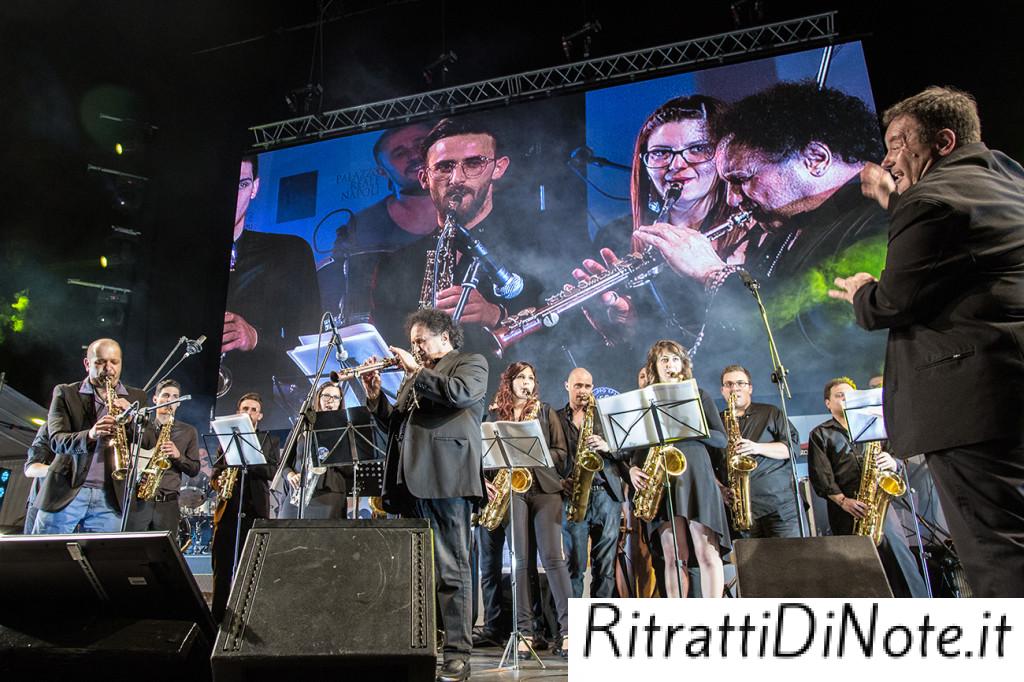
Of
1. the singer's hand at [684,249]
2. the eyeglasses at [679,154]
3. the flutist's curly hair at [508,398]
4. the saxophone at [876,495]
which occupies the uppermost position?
the eyeglasses at [679,154]

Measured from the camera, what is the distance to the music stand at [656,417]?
4332mm

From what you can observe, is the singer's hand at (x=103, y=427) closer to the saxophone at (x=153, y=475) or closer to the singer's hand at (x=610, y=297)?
the saxophone at (x=153, y=475)

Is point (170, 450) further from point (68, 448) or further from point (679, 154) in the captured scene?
point (679, 154)

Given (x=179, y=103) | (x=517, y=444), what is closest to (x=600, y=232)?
(x=517, y=444)

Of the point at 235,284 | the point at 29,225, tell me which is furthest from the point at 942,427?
the point at 29,225

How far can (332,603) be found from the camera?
226cm

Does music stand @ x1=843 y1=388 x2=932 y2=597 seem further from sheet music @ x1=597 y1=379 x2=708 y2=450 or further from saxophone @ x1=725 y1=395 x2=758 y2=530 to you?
sheet music @ x1=597 y1=379 x2=708 y2=450

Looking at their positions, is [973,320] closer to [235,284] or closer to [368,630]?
[368,630]

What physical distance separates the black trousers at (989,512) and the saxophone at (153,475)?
5.55 metres

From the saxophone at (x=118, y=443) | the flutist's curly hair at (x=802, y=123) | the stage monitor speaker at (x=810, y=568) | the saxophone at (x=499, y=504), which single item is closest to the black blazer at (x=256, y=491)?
the saxophone at (x=118, y=443)

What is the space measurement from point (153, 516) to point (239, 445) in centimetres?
83


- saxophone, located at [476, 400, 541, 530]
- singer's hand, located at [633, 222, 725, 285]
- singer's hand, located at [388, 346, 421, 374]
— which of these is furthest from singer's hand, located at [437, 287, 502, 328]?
singer's hand, located at [388, 346, 421, 374]

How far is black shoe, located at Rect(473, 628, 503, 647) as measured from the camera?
5.50 m

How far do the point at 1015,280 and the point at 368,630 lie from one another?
7.27ft
